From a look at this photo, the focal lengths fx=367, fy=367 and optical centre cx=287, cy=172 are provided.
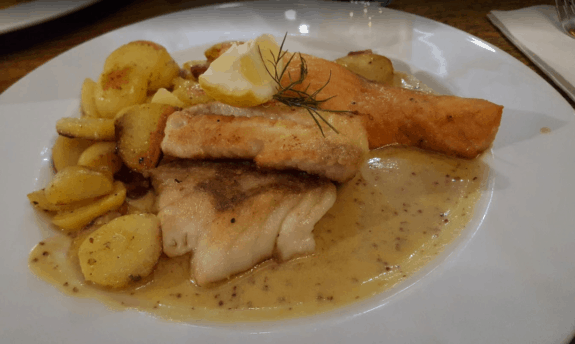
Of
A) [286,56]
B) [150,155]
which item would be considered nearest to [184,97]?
[150,155]

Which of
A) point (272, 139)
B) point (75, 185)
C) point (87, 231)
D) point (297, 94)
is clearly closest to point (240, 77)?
point (272, 139)

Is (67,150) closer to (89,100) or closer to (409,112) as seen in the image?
(89,100)

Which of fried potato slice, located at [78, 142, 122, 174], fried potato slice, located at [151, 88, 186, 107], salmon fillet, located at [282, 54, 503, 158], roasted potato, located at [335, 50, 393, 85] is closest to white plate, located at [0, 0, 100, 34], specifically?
fried potato slice, located at [151, 88, 186, 107]

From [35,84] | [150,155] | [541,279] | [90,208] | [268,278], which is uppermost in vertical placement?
[35,84]

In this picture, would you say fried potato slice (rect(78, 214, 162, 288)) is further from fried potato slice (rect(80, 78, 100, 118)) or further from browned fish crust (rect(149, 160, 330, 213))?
fried potato slice (rect(80, 78, 100, 118))

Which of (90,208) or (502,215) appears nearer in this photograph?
(502,215)

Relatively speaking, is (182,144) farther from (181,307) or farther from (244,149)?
(181,307)
